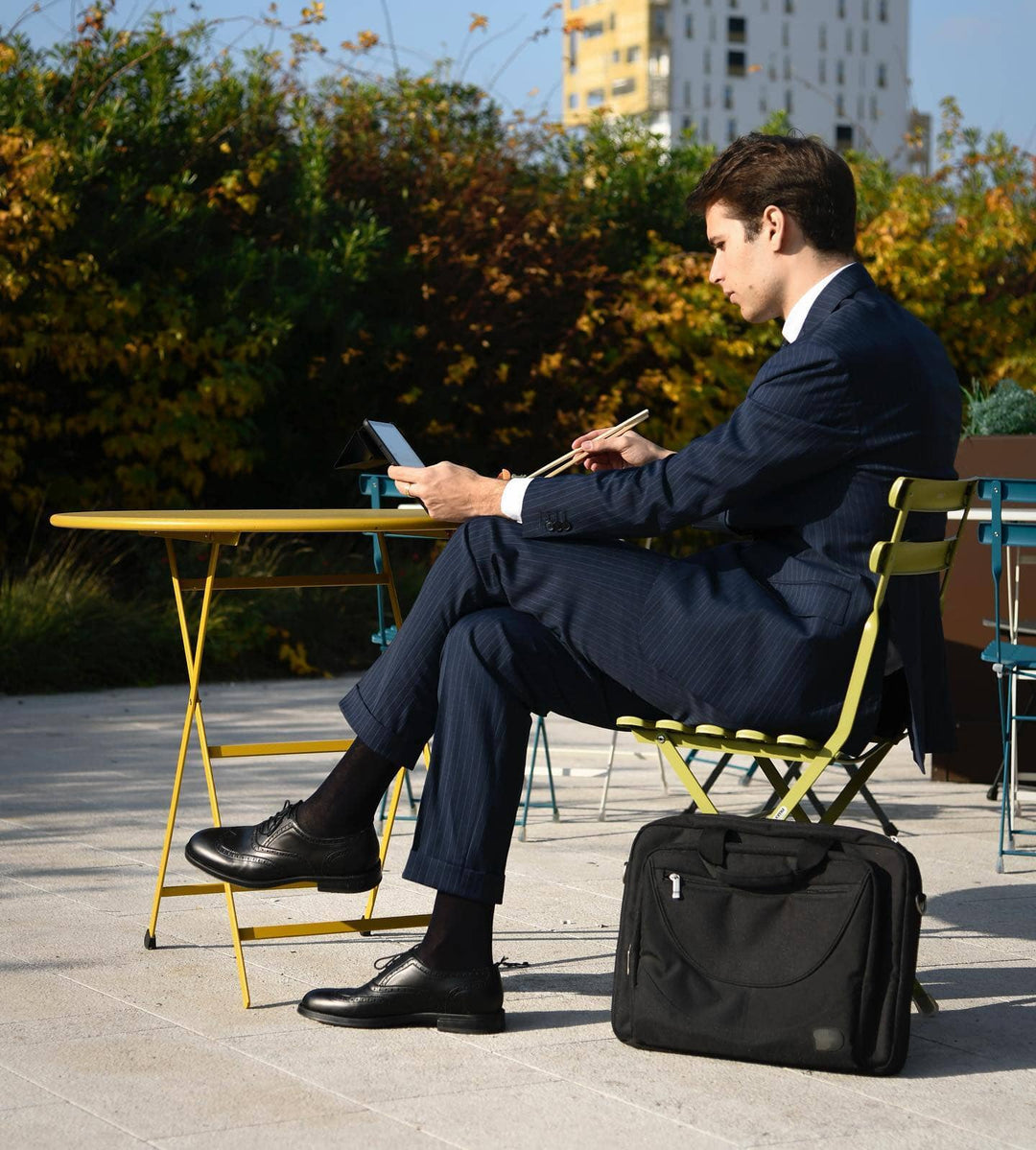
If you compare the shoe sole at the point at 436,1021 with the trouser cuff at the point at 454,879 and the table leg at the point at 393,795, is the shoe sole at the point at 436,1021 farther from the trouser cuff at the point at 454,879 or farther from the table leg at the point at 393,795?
the table leg at the point at 393,795

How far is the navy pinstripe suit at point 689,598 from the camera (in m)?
3.04

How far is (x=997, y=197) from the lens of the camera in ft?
42.4

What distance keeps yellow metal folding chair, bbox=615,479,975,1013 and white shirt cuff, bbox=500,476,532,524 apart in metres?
0.43

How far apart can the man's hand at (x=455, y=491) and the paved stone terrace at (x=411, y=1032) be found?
98 cm

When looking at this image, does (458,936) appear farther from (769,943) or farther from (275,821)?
(769,943)

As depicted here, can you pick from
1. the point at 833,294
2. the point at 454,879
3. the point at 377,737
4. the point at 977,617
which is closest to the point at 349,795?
the point at 377,737

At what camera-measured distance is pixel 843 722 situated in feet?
9.80

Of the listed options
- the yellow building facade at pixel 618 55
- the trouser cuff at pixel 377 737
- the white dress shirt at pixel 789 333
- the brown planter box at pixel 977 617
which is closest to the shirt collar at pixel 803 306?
the white dress shirt at pixel 789 333

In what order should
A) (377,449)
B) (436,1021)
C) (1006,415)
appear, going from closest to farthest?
1. (436,1021)
2. (377,449)
3. (1006,415)

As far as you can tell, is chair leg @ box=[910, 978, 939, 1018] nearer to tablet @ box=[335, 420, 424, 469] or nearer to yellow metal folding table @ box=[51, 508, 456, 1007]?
yellow metal folding table @ box=[51, 508, 456, 1007]

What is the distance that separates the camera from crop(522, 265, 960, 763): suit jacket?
3.03m

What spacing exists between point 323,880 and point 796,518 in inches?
43.8

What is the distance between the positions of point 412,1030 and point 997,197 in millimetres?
11112

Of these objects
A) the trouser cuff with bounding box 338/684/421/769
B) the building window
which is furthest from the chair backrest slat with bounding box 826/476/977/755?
the building window
